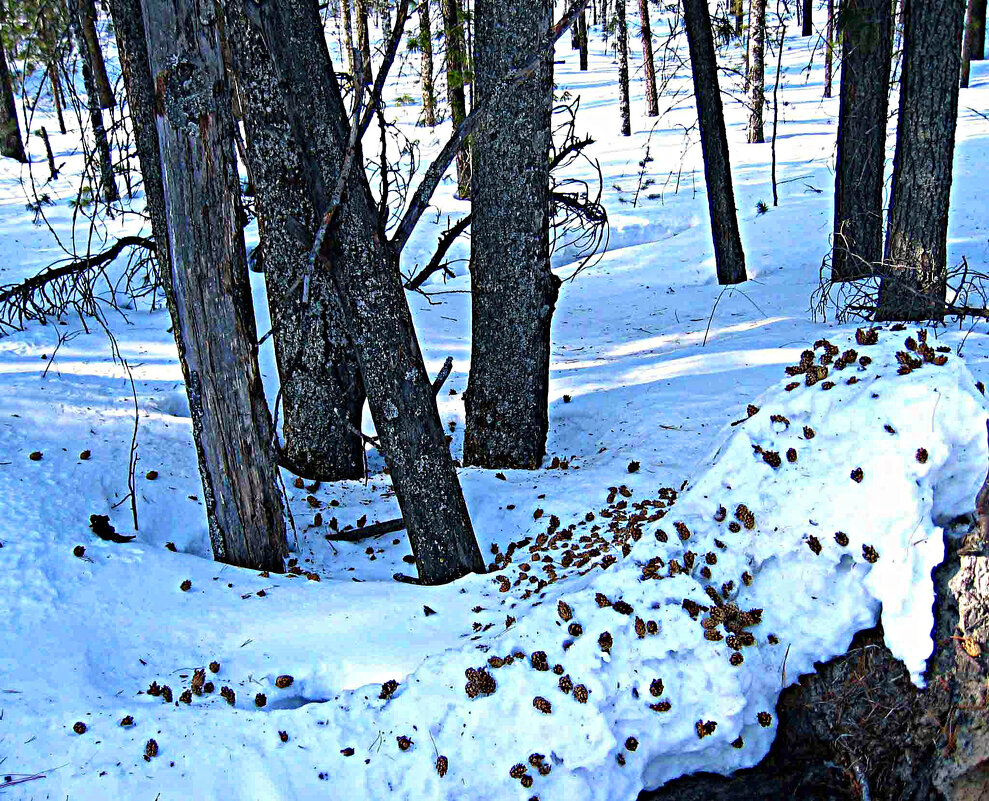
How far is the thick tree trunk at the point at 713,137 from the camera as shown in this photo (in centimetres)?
855

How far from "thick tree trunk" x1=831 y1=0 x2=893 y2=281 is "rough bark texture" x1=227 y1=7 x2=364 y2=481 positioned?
16.5 ft

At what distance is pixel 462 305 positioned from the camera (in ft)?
32.2

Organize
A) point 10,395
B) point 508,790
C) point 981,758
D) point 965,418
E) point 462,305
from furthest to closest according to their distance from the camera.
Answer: point 462,305 → point 10,395 → point 965,418 → point 981,758 → point 508,790

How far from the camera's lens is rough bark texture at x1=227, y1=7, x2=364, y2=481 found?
437cm

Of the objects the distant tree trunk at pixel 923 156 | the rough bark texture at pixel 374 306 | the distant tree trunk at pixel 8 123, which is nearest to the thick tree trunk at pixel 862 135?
the distant tree trunk at pixel 923 156

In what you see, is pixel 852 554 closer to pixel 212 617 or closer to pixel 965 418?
pixel 965 418

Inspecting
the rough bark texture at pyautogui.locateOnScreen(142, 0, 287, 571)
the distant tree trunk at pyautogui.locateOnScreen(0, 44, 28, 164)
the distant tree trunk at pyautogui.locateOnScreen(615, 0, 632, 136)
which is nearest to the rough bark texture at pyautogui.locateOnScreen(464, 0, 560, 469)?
the rough bark texture at pyautogui.locateOnScreen(142, 0, 287, 571)

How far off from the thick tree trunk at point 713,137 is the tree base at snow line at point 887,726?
6.49 meters

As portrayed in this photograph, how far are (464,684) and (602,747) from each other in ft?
1.79

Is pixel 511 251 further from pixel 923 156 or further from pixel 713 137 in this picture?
pixel 713 137

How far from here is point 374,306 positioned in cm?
377

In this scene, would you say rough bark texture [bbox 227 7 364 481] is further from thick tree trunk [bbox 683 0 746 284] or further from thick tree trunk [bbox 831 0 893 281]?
thick tree trunk [bbox 683 0 746 284]

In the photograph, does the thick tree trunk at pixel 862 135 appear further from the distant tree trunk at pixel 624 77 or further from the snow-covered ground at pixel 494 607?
the distant tree trunk at pixel 624 77

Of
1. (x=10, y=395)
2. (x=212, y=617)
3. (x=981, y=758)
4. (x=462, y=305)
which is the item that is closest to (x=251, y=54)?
(x=10, y=395)
